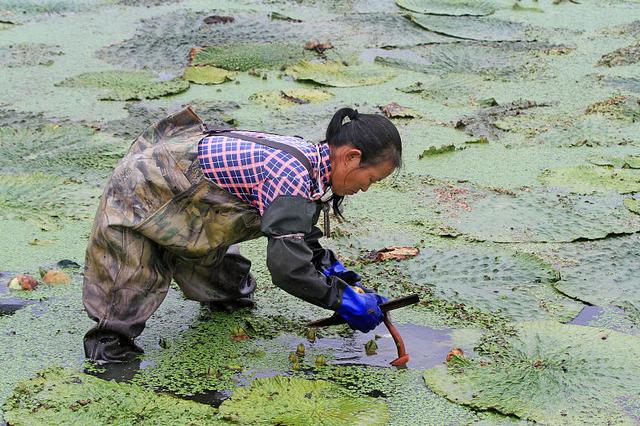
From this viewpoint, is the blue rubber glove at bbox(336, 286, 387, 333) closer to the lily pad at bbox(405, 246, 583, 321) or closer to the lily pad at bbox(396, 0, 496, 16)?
the lily pad at bbox(405, 246, 583, 321)


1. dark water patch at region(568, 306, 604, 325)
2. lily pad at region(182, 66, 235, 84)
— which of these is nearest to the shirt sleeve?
dark water patch at region(568, 306, 604, 325)

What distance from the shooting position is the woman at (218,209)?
8.04 feet

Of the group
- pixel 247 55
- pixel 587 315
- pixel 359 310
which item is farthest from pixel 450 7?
pixel 359 310

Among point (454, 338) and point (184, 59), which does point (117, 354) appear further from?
point (184, 59)

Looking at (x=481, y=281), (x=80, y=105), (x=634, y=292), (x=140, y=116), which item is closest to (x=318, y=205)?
(x=481, y=281)

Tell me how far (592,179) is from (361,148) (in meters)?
1.92

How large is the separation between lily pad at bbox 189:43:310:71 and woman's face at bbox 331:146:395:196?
3.10m

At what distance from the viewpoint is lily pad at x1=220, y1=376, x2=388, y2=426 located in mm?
2424

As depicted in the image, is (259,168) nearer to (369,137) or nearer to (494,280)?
(369,137)

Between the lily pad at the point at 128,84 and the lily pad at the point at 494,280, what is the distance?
219 centimetres

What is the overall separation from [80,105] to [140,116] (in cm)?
38

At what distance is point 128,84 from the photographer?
205 inches

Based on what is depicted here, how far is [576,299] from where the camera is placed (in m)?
3.12

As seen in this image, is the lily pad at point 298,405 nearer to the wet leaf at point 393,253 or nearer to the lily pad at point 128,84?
the wet leaf at point 393,253
